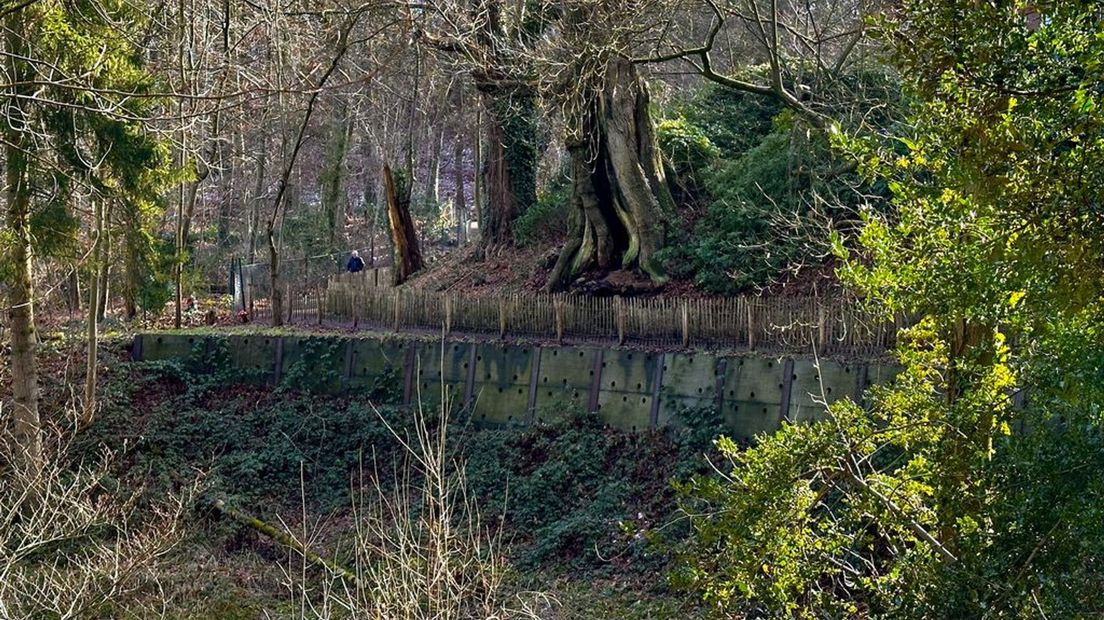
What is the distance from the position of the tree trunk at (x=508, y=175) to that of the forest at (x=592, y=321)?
0.08m

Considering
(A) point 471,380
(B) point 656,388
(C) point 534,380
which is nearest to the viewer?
(B) point 656,388

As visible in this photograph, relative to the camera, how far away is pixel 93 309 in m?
17.2

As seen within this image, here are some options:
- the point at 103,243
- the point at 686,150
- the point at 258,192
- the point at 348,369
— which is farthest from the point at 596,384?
the point at 258,192

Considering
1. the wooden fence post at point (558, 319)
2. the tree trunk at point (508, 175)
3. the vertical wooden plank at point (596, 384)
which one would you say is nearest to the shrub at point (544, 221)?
the tree trunk at point (508, 175)

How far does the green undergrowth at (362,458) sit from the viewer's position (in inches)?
555

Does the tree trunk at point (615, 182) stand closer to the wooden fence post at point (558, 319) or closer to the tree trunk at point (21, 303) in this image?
the wooden fence post at point (558, 319)

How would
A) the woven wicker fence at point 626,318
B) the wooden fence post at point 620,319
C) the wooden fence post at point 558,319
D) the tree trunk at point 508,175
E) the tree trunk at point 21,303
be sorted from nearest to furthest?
the tree trunk at point 21,303, the woven wicker fence at point 626,318, the wooden fence post at point 620,319, the wooden fence post at point 558,319, the tree trunk at point 508,175

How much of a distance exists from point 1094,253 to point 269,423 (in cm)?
1575

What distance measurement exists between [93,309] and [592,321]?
7479mm

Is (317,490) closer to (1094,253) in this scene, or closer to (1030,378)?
(1030,378)

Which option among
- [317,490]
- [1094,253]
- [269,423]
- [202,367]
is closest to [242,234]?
[202,367]

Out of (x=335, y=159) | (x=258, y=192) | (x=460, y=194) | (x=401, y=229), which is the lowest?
(x=401, y=229)

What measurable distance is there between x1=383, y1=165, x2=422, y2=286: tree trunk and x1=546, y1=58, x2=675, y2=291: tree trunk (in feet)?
21.9

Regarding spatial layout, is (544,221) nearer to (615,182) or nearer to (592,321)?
(615,182)
